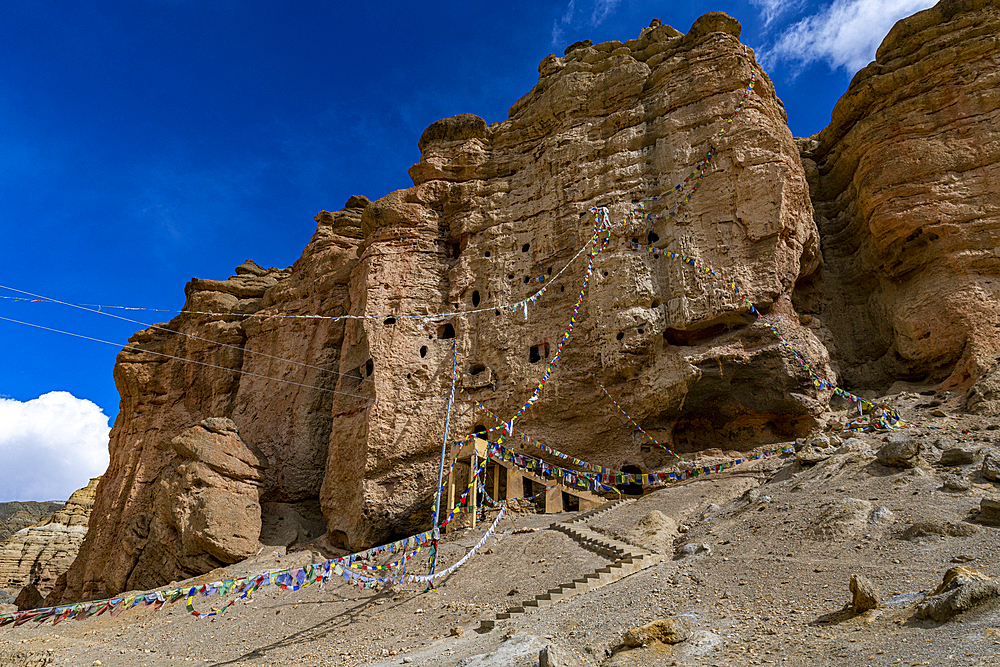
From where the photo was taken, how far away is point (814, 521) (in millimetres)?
11047

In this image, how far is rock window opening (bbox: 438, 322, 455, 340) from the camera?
24.3 m

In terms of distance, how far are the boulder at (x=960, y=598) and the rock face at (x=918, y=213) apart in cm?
1361

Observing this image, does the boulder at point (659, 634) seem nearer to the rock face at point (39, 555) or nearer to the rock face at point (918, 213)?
the rock face at point (918, 213)

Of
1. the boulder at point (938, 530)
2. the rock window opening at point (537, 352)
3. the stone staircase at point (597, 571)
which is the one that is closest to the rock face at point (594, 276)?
the rock window opening at point (537, 352)

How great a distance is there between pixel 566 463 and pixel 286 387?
13.6 meters

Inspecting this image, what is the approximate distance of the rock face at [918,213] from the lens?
62.8 ft

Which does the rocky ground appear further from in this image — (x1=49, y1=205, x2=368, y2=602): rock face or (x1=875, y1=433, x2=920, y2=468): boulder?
(x1=49, y1=205, x2=368, y2=602): rock face

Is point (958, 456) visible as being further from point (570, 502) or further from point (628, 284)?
point (628, 284)

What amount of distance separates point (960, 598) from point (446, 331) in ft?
64.1

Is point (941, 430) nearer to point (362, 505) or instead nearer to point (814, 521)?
point (814, 521)

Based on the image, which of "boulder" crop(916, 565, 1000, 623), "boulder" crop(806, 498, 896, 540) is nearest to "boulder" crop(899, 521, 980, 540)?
"boulder" crop(806, 498, 896, 540)

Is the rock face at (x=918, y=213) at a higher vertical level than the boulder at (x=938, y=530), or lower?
higher

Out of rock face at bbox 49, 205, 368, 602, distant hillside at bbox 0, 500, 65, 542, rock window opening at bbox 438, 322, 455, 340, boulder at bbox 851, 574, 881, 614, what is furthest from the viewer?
distant hillside at bbox 0, 500, 65, 542

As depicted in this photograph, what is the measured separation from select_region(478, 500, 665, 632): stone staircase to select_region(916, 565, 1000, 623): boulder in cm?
537
